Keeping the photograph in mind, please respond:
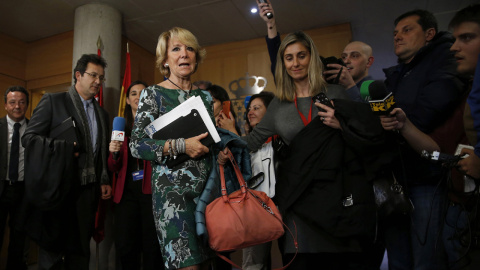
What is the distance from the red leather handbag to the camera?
4.11ft

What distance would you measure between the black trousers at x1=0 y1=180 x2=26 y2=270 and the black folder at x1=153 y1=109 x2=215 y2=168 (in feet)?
7.79

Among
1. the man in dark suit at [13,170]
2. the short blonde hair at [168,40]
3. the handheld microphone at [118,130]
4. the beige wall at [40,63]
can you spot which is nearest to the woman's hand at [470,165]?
the short blonde hair at [168,40]

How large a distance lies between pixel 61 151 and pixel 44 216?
0.47 metres

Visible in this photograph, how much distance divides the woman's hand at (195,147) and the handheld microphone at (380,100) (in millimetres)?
721

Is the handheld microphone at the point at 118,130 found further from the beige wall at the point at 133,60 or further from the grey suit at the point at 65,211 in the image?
the beige wall at the point at 133,60

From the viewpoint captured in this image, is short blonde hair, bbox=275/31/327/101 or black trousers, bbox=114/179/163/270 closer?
short blonde hair, bbox=275/31/327/101

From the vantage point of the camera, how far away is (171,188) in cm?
138

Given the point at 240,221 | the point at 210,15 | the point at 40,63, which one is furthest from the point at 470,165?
the point at 40,63

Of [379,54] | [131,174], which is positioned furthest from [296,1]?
[131,174]

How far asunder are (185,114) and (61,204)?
4.37ft

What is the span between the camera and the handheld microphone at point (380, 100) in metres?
1.28

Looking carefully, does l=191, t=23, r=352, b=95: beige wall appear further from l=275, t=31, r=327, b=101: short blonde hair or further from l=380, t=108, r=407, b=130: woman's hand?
Result: l=380, t=108, r=407, b=130: woman's hand

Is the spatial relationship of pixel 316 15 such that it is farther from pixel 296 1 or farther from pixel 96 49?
pixel 96 49

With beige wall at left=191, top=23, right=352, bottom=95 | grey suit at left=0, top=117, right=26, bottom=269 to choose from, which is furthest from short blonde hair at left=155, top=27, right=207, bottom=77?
beige wall at left=191, top=23, right=352, bottom=95
